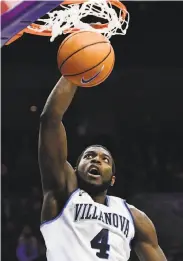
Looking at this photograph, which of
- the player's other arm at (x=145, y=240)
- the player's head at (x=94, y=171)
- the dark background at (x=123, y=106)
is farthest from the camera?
the dark background at (x=123, y=106)

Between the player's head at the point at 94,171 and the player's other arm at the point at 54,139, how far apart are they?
0.42 feet

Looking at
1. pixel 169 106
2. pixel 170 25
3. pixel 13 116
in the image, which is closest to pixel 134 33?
pixel 170 25

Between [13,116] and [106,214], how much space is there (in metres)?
Result: 4.13

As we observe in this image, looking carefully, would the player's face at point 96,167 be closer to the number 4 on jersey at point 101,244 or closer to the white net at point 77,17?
the number 4 on jersey at point 101,244

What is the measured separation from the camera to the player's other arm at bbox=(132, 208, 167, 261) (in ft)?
9.81

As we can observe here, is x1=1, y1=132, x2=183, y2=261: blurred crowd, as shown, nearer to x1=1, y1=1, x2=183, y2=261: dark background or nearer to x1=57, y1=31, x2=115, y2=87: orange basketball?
x1=1, y1=1, x2=183, y2=261: dark background

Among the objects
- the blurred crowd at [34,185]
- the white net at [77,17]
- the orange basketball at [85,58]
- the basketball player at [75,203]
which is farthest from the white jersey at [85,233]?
the blurred crowd at [34,185]

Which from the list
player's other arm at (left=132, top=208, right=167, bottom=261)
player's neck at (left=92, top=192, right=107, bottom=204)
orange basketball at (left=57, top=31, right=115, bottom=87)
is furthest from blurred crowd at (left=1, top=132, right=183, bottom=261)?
orange basketball at (left=57, top=31, right=115, bottom=87)

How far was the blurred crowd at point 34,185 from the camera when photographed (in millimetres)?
5750

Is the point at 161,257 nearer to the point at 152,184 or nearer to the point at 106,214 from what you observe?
the point at 106,214

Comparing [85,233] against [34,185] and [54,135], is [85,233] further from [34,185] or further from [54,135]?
[34,185]

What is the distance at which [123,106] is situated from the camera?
6.80m

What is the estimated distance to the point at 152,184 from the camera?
6199 millimetres

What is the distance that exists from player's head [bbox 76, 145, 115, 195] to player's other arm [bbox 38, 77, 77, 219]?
13 centimetres
